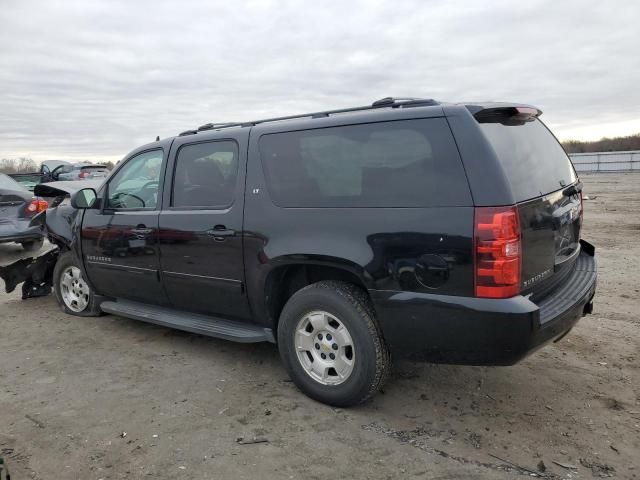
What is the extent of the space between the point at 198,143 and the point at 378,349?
2.28 meters

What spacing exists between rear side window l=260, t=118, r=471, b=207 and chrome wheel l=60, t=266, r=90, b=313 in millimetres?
2980

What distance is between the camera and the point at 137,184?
4750 millimetres

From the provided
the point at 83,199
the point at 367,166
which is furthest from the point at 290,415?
the point at 83,199

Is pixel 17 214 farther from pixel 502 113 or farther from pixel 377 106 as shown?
pixel 502 113

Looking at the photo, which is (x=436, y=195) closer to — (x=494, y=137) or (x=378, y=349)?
(x=494, y=137)

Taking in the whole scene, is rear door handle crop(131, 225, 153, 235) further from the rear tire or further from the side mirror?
the rear tire

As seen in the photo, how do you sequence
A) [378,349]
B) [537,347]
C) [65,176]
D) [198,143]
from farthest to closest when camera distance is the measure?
1. [65,176]
2. [198,143]
3. [378,349]
4. [537,347]

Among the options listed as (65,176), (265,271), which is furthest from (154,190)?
(65,176)

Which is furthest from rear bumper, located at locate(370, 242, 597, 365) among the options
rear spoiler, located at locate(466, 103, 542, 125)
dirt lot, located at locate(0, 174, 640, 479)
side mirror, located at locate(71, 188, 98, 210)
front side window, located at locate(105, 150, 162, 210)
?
side mirror, located at locate(71, 188, 98, 210)

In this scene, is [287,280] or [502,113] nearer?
[502,113]

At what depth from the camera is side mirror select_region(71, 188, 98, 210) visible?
16.2 feet

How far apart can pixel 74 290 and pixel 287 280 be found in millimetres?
3103

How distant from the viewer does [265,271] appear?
3.65m

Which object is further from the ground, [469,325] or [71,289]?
[469,325]
